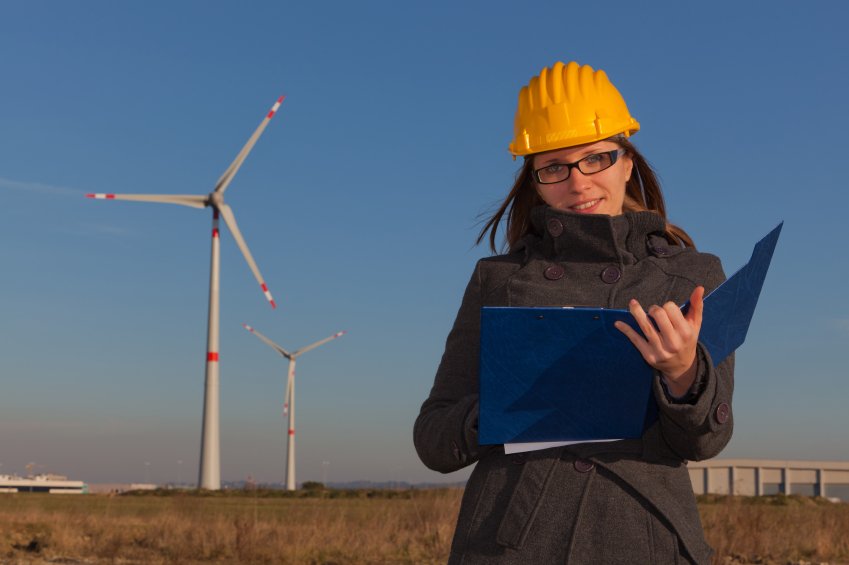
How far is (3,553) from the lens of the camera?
1675 cm

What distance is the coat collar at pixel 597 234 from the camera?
3125 millimetres

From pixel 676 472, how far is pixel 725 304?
607mm

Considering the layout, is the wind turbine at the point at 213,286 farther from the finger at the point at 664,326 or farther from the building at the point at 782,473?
the building at the point at 782,473

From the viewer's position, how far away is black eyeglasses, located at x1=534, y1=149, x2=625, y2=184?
327cm

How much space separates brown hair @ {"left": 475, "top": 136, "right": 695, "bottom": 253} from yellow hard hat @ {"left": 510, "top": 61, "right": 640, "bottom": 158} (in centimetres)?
10

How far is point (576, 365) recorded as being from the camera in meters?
2.45

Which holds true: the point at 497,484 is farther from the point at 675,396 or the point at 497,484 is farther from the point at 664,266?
the point at 664,266

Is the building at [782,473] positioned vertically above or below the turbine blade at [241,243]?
below

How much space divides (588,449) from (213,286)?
43.8 meters

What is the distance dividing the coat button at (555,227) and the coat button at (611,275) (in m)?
0.19

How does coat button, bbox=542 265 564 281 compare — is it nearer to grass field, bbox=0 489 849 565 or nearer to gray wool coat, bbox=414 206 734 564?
gray wool coat, bbox=414 206 734 564

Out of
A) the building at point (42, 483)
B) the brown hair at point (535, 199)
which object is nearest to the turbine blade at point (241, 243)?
the brown hair at point (535, 199)

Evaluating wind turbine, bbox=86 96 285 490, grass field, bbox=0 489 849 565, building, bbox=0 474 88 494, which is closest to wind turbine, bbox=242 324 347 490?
wind turbine, bbox=86 96 285 490

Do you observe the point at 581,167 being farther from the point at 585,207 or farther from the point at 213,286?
the point at 213,286
